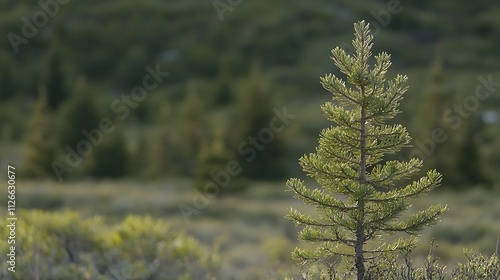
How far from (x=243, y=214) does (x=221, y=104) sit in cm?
4045

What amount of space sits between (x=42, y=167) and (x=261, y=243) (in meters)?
21.9

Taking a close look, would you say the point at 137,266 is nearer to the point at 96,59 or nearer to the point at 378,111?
the point at 378,111

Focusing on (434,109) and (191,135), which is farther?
(191,135)

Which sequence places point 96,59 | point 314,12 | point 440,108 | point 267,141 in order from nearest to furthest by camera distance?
point 440,108, point 267,141, point 96,59, point 314,12

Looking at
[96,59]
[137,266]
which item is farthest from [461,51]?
[137,266]

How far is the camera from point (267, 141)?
49094 mm

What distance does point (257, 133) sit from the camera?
48.4m

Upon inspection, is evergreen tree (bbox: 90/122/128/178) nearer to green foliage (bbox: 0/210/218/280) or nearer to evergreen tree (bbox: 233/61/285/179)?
evergreen tree (bbox: 233/61/285/179)
